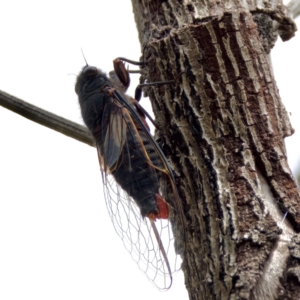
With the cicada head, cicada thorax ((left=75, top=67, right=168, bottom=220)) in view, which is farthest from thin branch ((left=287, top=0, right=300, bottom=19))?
the cicada head

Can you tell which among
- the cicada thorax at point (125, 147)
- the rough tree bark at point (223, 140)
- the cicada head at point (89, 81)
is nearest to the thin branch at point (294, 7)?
the rough tree bark at point (223, 140)

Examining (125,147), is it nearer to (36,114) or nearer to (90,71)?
(36,114)

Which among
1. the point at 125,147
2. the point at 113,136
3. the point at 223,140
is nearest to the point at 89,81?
the point at 113,136

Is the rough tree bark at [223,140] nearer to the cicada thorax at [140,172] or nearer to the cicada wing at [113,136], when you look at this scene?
the cicada thorax at [140,172]

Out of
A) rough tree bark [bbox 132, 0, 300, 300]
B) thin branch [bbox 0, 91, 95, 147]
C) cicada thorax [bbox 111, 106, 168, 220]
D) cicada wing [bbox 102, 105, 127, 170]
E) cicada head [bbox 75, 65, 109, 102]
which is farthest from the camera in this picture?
cicada head [bbox 75, 65, 109, 102]

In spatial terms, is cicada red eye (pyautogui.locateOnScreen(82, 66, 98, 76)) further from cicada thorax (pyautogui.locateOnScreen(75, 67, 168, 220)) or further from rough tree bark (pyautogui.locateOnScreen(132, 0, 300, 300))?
rough tree bark (pyautogui.locateOnScreen(132, 0, 300, 300))

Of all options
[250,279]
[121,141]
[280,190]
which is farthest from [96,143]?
[250,279]
